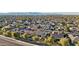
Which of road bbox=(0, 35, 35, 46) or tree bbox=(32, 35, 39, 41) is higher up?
tree bbox=(32, 35, 39, 41)

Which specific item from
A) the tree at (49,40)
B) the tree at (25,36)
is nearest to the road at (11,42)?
the tree at (25,36)

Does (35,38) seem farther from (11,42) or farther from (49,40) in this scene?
(11,42)

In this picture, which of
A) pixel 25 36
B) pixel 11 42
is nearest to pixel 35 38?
pixel 25 36

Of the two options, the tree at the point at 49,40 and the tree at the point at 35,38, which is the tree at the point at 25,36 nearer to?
the tree at the point at 35,38

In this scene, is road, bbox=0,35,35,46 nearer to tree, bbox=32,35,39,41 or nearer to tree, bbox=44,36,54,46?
tree, bbox=32,35,39,41

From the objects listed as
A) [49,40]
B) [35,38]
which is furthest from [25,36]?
[49,40]

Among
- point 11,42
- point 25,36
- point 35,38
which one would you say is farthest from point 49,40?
point 11,42

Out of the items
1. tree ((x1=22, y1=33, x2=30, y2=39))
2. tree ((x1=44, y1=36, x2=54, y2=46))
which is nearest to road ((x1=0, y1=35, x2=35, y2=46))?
tree ((x1=22, y1=33, x2=30, y2=39))

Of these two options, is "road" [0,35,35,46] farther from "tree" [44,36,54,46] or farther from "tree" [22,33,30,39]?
"tree" [44,36,54,46]

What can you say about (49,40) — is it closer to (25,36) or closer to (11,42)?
(25,36)
